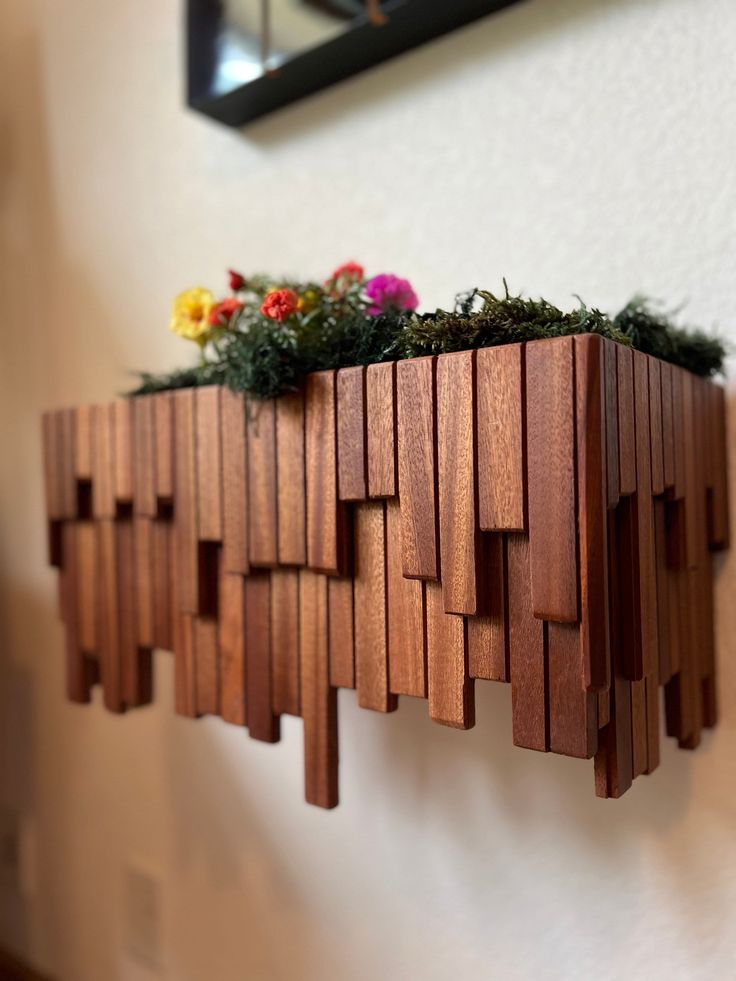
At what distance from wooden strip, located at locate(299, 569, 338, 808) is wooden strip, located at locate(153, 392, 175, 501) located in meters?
0.20

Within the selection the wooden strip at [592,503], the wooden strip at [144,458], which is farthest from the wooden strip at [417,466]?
the wooden strip at [144,458]

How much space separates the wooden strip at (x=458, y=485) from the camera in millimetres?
514

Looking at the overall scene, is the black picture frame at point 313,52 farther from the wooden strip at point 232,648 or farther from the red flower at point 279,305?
the wooden strip at point 232,648

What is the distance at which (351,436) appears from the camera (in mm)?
593

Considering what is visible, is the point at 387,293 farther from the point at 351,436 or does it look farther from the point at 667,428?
the point at 667,428

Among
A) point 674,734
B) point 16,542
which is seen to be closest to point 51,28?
point 16,542

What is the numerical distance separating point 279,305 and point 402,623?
291mm

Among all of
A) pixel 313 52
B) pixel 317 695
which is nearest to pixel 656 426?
pixel 317 695

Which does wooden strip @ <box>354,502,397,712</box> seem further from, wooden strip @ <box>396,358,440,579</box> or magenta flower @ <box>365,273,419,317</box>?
magenta flower @ <box>365,273,419,317</box>

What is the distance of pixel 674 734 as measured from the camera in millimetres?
686

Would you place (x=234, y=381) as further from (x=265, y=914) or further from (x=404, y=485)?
(x=265, y=914)

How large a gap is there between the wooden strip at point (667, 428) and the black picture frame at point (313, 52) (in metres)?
0.54

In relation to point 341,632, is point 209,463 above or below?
above

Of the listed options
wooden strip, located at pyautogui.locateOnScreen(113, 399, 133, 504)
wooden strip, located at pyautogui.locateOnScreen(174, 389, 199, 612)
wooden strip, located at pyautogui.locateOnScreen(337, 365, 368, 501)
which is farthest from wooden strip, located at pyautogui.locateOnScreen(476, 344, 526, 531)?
wooden strip, located at pyautogui.locateOnScreen(113, 399, 133, 504)
